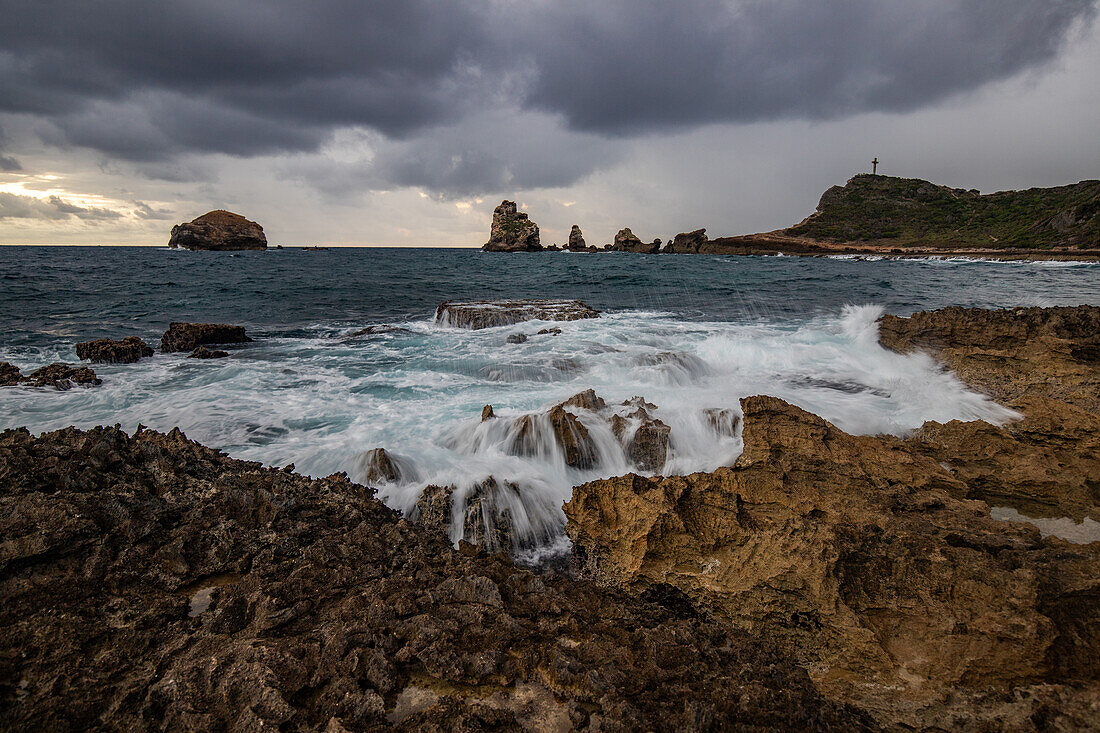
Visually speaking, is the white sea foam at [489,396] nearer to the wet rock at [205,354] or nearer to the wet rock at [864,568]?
the wet rock at [205,354]

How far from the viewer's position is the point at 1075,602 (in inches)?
86.7

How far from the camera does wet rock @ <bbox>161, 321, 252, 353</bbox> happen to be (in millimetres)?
12008

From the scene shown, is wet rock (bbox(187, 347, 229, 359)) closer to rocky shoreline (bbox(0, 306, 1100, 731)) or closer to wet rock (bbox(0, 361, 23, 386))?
wet rock (bbox(0, 361, 23, 386))

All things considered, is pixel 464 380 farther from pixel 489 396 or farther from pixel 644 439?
pixel 644 439

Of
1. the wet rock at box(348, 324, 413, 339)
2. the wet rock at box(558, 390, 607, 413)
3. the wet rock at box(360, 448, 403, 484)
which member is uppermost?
the wet rock at box(348, 324, 413, 339)

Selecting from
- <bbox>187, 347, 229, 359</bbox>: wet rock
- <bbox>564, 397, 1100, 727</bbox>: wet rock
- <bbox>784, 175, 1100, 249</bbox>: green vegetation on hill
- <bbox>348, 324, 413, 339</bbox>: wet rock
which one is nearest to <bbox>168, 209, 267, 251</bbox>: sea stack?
<bbox>348, 324, 413, 339</bbox>: wet rock

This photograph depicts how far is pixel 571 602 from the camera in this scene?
2490mm

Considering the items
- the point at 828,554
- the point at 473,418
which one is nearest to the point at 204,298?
the point at 473,418

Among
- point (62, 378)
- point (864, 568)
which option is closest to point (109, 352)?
point (62, 378)

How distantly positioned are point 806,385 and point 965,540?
5.89 metres

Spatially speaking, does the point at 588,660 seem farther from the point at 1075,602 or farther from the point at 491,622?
the point at 1075,602

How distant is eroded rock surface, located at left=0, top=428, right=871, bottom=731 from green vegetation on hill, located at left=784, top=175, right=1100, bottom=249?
74.5 meters

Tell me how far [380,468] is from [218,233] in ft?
381

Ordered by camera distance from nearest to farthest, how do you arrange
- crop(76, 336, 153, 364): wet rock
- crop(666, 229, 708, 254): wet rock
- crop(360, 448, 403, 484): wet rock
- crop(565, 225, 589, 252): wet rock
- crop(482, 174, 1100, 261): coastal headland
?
crop(360, 448, 403, 484): wet rock → crop(76, 336, 153, 364): wet rock → crop(482, 174, 1100, 261): coastal headland → crop(666, 229, 708, 254): wet rock → crop(565, 225, 589, 252): wet rock
